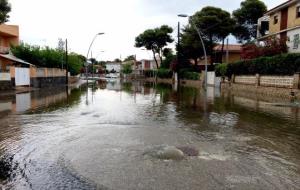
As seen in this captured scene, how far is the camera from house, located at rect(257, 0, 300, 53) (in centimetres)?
3688

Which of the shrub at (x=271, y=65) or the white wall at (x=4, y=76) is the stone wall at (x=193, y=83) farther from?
the white wall at (x=4, y=76)

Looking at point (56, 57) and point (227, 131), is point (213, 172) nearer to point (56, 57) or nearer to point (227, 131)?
point (227, 131)

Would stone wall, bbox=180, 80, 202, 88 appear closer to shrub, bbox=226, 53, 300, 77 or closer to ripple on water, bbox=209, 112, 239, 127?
shrub, bbox=226, 53, 300, 77

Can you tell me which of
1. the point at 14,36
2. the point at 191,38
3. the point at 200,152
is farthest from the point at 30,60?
the point at 200,152

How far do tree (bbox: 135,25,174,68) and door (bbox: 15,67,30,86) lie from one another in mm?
49500

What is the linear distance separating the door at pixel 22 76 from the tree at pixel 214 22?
2769cm

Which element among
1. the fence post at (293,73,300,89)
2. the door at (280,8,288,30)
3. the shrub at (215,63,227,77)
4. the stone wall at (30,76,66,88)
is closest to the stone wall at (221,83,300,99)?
the fence post at (293,73,300,89)

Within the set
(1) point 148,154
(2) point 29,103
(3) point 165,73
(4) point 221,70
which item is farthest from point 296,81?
(3) point 165,73

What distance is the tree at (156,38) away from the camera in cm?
8538

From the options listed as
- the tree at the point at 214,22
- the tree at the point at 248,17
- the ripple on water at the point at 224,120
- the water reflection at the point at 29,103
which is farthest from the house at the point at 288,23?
the ripple on water at the point at 224,120

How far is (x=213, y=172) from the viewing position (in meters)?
6.53

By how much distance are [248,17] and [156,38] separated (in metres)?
30.0

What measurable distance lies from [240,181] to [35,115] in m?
11.0

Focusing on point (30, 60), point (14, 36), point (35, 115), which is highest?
point (14, 36)
